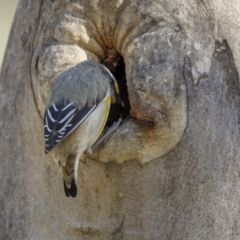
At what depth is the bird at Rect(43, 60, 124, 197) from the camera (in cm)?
333

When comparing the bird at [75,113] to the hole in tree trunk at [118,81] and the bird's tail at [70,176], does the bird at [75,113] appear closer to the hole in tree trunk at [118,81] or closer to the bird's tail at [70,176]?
the bird's tail at [70,176]

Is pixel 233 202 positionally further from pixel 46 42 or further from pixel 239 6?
pixel 46 42

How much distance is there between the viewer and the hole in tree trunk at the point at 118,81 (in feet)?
12.1

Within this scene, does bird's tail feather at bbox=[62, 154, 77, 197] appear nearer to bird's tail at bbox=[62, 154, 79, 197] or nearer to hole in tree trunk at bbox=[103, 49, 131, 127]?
bird's tail at bbox=[62, 154, 79, 197]

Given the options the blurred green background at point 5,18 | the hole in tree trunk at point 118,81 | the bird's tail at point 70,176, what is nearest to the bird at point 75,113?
the bird's tail at point 70,176

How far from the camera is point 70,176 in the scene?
3363mm

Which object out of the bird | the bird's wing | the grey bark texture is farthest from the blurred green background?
the bird's wing

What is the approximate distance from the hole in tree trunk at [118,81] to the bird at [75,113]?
110mm

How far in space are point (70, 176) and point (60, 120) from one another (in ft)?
0.81

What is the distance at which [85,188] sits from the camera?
11.7 ft

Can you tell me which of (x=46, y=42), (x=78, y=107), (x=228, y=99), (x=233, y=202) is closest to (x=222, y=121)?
(x=228, y=99)

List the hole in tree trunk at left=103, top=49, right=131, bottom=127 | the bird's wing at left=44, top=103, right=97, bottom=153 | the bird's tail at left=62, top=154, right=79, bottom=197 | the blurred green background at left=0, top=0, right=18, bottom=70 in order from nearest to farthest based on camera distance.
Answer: the bird's wing at left=44, top=103, right=97, bottom=153, the bird's tail at left=62, top=154, right=79, bottom=197, the hole in tree trunk at left=103, top=49, right=131, bottom=127, the blurred green background at left=0, top=0, right=18, bottom=70

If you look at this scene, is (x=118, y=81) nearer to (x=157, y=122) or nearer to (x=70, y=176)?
(x=157, y=122)

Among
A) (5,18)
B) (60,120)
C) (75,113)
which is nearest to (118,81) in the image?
(75,113)
